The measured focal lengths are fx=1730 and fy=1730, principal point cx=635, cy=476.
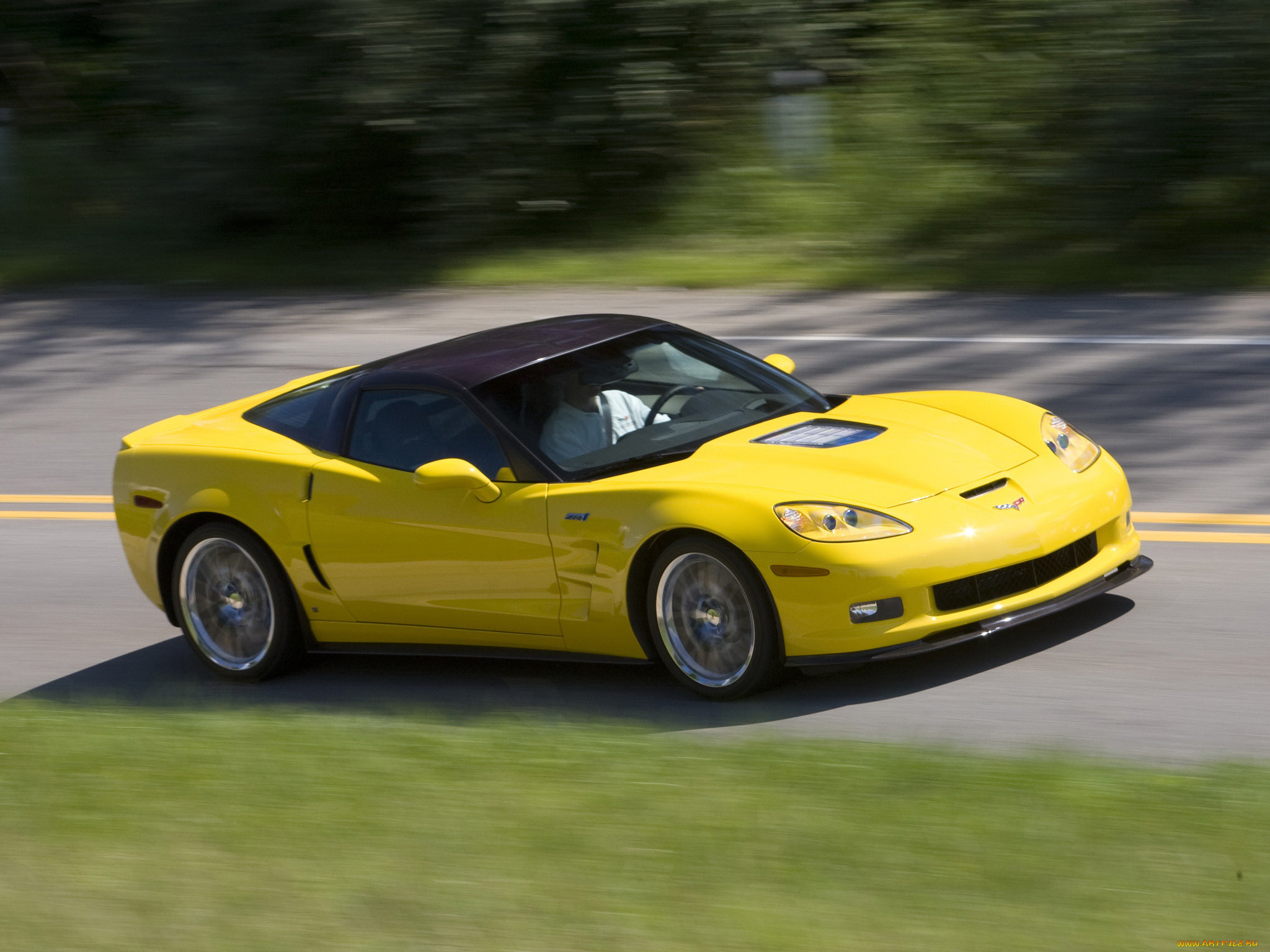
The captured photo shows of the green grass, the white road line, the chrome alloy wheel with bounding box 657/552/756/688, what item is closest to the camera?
the green grass

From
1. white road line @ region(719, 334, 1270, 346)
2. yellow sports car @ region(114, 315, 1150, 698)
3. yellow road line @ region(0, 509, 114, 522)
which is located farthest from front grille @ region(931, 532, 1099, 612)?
yellow road line @ region(0, 509, 114, 522)

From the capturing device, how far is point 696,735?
5.52 meters

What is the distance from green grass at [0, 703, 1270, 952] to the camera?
3.76 metres

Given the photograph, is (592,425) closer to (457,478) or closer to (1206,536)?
(457,478)

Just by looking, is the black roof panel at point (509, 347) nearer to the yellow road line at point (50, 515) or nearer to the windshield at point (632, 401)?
the windshield at point (632, 401)

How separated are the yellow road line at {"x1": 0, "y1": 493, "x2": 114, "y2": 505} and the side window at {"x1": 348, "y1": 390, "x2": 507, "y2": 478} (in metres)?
3.71

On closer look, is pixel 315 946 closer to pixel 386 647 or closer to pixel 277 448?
pixel 386 647

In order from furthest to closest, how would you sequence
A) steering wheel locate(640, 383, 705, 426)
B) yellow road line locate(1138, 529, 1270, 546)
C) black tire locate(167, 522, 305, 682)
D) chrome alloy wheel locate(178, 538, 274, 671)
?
yellow road line locate(1138, 529, 1270, 546) → chrome alloy wheel locate(178, 538, 274, 671) → black tire locate(167, 522, 305, 682) → steering wheel locate(640, 383, 705, 426)

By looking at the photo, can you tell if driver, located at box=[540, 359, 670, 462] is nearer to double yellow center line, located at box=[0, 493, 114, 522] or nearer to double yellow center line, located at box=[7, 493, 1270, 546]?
double yellow center line, located at box=[7, 493, 1270, 546]

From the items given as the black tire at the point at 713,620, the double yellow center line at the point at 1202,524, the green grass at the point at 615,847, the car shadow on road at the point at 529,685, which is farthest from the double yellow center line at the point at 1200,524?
the green grass at the point at 615,847

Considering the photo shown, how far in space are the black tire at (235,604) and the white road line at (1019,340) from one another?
5.92 m

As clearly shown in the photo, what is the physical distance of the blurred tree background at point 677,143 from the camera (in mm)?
13750

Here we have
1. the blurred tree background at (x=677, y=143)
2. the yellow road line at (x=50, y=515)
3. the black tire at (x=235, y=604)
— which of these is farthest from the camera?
the blurred tree background at (x=677, y=143)

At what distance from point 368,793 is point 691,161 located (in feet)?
40.9
